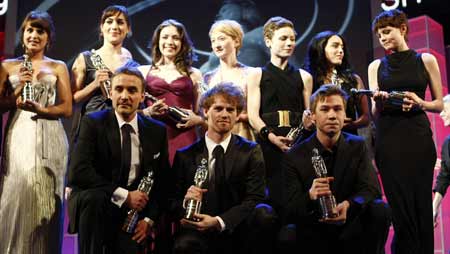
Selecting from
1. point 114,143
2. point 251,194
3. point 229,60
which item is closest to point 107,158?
point 114,143

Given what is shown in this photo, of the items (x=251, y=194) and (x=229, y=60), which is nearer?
(x=251, y=194)

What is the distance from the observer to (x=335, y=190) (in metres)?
3.09

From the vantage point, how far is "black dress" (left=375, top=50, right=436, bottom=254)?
3.53 meters

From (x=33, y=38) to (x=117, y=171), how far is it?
3.99ft

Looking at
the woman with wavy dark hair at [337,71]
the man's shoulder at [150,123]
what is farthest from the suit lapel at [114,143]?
the woman with wavy dark hair at [337,71]

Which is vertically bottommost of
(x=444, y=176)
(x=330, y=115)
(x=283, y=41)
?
(x=444, y=176)

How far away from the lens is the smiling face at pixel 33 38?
3.65 meters

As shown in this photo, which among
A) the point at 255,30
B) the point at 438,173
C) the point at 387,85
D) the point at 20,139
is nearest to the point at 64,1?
the point at 255,30

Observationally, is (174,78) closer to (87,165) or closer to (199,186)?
(87,165)

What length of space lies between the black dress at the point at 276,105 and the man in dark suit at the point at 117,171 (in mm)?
823

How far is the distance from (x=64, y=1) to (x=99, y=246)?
3.35 meters

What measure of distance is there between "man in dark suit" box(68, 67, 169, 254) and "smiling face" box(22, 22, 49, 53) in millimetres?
775

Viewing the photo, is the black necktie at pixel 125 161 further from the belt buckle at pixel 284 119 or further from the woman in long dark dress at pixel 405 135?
the woman in long dark dress at pixel 405 135

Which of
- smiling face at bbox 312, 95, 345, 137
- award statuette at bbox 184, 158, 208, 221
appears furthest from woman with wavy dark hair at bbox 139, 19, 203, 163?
smiling face at bbox 312, 95, 345, 137
